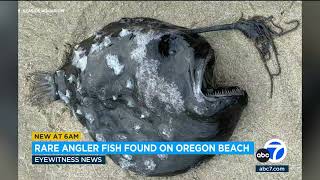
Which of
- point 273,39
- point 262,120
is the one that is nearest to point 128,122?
point 262,120

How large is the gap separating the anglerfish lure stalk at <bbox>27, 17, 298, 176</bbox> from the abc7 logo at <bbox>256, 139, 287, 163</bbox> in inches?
15.3

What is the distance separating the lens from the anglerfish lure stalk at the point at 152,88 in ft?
9.44

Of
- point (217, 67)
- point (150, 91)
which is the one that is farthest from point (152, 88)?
point (217, 67)

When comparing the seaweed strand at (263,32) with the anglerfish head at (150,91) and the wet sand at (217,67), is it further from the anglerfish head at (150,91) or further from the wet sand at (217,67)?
the anglerfish head at (150,91)

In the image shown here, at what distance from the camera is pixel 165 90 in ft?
9.46

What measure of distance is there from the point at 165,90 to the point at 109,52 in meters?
0.53

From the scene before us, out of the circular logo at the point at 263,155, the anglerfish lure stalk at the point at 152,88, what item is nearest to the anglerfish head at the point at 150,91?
the anglerfish lure stalk at the point at 152,88

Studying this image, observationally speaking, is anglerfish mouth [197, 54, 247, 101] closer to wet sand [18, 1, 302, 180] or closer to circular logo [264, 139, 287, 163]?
wet sand [18, 1, 302, 180]

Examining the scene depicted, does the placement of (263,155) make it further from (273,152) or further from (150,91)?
(150,91)

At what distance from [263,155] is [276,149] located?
122 millimetres

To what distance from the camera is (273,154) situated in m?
3.31

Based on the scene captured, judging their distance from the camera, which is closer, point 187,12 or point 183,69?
point 183,69

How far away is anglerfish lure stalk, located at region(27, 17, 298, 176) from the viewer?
288 cm
